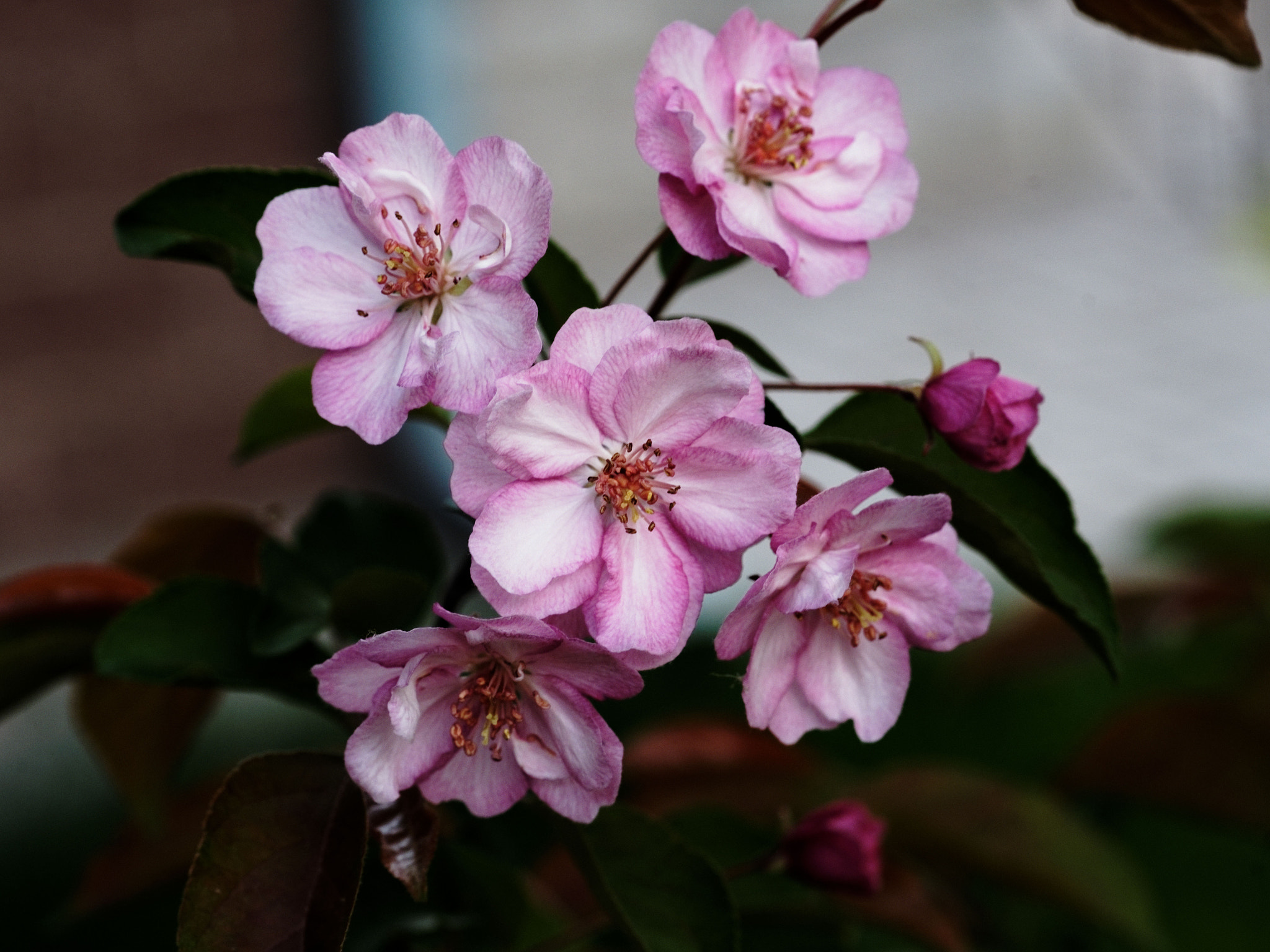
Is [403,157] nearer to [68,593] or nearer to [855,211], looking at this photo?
[855,211]

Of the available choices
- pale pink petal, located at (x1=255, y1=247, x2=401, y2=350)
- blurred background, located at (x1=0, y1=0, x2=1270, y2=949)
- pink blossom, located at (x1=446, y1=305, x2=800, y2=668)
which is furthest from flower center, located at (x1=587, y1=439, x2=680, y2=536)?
blurred background, located at (x1=0, y1=0, x2=1270, y2=949)

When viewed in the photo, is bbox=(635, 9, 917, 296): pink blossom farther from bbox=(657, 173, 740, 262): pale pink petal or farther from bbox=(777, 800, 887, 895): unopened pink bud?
bbox=(777, 800, 887, 895): unopened pink bud

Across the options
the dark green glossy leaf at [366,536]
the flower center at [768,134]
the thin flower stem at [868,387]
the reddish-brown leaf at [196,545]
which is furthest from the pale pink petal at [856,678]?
the reddish-brown leaf at [196,545]

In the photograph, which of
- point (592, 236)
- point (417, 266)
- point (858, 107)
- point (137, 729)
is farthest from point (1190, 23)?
point (592, 236)

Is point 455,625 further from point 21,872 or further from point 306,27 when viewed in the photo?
point 306,27

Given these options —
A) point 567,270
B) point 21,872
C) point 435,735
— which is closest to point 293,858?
point 435,735

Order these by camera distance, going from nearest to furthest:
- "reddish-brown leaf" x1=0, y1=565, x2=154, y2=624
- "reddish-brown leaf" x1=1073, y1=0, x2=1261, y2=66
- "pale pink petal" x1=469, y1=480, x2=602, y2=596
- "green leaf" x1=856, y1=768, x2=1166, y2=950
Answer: "pale pink petal" x1=469, y1=480, x2=602, y2=596 → "reddish-brown leaf" x1=1073, y1=0, x2=1261, y2=66 → "reddish-brown leaf" x1=0, y1=565, x2=154, y2=624 → "green leaf" x1=856, y1=768, x2=1166, y2=950
